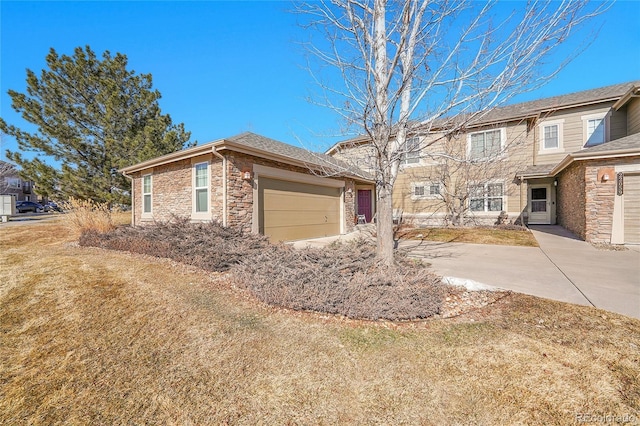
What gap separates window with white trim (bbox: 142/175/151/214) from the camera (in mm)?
11305

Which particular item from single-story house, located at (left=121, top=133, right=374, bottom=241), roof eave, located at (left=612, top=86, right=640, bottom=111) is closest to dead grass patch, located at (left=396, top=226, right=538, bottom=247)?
single-story house, located at (left=121, top=133, right=374, bottom=241)

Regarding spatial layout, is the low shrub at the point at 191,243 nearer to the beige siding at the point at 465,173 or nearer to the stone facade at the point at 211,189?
the stone facade at the point at 211,189

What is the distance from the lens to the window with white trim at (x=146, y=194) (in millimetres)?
11305

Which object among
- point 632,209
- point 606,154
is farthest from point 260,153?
point 632,209

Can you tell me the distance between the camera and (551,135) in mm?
13734

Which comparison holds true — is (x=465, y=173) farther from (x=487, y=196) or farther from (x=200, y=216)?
(x=200, y=216)

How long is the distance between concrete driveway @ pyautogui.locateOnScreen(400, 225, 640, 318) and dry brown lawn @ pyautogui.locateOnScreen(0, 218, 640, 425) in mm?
760

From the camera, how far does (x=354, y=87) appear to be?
16.0 ft

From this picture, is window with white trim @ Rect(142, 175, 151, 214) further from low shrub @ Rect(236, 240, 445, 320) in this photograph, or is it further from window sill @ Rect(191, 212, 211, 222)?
low shrub @ Rect(236, 240, 445, 320)

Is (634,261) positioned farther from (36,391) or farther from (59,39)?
(59,39)

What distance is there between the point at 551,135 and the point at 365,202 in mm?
10047

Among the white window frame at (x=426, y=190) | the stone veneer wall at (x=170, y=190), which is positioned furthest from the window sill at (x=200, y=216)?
the white window frame at (x=426, y=190)

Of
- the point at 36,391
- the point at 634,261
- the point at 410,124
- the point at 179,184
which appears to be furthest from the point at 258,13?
the point at 634,261

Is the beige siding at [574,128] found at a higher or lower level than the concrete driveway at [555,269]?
higher
